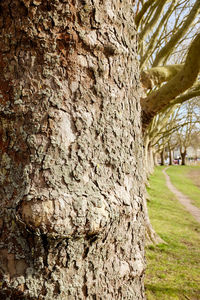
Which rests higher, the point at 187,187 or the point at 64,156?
the point at 64,156

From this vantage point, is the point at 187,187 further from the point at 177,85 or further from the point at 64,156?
the point at 64,156

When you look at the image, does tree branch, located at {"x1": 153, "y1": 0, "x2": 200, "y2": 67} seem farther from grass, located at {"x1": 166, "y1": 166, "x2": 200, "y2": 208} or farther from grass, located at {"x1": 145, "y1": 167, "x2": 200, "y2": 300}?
grass, located at {"x1": 166, "y1": 166, "x2": 200, "y2": 208}

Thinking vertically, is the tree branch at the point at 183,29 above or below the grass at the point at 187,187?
above

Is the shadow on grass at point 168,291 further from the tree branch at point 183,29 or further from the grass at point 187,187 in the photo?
the grass at point 187,187

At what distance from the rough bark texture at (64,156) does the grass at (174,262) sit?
9.72 ft

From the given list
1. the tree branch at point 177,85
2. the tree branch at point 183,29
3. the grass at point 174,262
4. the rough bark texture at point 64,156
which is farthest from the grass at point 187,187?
the rough bark texture at point 64,156

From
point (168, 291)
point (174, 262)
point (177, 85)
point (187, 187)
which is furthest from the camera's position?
point (187, 187)

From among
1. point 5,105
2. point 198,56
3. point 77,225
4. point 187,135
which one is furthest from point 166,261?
point 187,135

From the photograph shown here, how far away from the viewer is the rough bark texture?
104 cm

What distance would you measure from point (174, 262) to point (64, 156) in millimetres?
4780

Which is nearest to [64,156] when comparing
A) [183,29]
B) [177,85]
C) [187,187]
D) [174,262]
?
[177,85]

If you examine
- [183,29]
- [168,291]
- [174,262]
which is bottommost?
[174,262]

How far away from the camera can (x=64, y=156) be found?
109 centimetres

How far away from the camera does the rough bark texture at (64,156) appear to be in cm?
104
